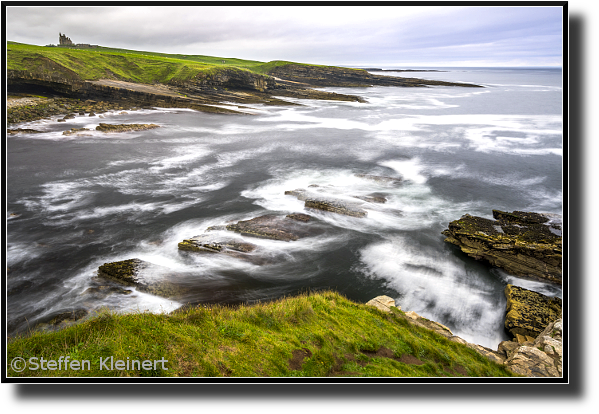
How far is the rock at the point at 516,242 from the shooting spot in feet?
40.8

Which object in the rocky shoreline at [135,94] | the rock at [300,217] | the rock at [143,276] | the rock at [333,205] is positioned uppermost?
the rocky shoreline at [135,94]

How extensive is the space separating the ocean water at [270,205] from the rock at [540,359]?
2220mm

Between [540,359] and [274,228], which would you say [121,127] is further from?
[540,359]

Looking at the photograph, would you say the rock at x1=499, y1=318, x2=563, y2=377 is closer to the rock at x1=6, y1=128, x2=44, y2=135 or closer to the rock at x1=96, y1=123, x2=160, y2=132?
the rock at x1=96, y1=123, x2=160, y2=132

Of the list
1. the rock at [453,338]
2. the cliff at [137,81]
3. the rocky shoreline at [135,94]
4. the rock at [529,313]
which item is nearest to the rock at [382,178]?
the rock at [529,313]

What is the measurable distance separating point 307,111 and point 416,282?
46.2 m

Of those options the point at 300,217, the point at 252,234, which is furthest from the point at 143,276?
the point at 300,217

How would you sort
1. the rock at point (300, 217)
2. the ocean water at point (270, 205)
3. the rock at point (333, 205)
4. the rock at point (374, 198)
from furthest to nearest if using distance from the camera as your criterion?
1. the rock at point (374, 198)
2. the rock at point (333, 205)
3. the rock at point (300, 217)
4. the ocean water at point (270, 205)

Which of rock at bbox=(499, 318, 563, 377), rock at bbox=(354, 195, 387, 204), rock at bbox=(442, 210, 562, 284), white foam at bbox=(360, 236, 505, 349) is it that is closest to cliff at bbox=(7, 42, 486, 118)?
rock at bbox=(354, 195, 387, 204)

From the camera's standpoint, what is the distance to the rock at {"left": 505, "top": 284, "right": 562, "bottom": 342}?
31.6ft

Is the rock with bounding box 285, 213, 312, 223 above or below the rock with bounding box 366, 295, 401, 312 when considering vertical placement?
above

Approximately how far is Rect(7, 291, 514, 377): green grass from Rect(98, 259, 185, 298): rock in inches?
158

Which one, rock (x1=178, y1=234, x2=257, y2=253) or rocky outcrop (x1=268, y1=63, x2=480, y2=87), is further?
rocky outcrop (x1=268, y1=63, x2=480, y2=87)

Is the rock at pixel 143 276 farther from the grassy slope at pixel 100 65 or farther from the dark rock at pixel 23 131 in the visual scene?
the grassy slope at pixel 100 65
